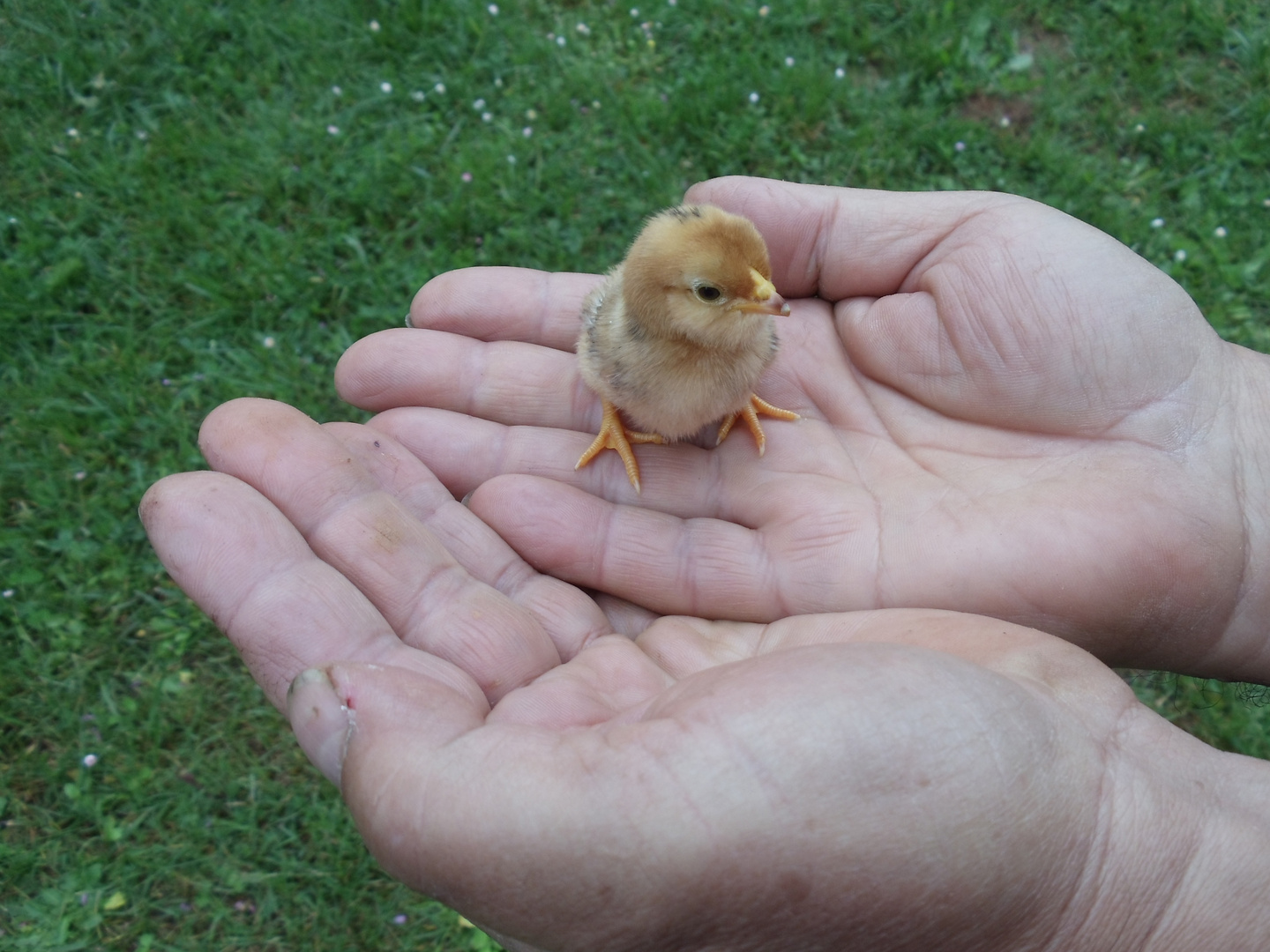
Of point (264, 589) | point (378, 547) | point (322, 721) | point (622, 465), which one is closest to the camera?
point (322, 721)

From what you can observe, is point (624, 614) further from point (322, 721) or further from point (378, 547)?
point (322, 721)

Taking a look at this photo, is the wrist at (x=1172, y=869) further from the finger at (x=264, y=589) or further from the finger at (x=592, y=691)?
the finger at (x=264, y=589)

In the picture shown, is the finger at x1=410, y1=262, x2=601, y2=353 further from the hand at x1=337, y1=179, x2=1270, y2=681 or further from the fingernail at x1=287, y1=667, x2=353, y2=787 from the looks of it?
the fingernail at x1=287, y1=667, x2=353, y2=787

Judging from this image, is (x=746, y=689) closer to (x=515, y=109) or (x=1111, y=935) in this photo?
(x=1111, y=935)

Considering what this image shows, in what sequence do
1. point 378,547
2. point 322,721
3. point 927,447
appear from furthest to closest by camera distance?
point 927,447 → point 378,547 → point 322,721

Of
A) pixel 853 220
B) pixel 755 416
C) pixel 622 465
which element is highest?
pixel 853 220

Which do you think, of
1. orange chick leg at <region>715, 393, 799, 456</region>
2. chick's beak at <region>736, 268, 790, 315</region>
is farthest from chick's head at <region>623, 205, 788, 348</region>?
orange chick leg at <region>715, 393, 799, 456</region>

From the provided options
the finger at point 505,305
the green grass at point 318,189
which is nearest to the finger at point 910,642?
the finger at point 505,305

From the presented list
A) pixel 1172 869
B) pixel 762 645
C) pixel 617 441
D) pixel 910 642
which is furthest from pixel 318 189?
pixel 1172 869
